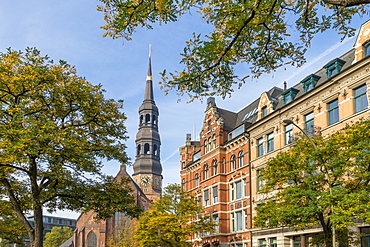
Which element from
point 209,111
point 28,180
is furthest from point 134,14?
point 209,111

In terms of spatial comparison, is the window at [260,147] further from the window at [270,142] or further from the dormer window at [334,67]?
the dormer window at [334,67]

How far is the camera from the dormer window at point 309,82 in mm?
29816

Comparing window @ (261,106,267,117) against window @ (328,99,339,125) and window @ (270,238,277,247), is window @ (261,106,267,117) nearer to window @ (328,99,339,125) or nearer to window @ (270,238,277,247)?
window @ (328,99,339,125)

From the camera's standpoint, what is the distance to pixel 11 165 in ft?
59.7

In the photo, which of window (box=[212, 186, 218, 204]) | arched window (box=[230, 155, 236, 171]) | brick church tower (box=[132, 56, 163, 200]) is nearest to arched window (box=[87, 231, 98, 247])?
brick church tower (box=[132, 56, 163, 200])

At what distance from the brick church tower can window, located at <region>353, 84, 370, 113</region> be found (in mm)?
88547

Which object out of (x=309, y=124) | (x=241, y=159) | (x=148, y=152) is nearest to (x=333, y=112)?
(x=309, y=124)

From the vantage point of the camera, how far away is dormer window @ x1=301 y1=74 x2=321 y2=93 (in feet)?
97.8

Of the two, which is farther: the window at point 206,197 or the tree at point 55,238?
the tree at point 55,238

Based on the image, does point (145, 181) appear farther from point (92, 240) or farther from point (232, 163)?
point (232, 163)

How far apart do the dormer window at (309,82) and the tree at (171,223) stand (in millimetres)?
13978

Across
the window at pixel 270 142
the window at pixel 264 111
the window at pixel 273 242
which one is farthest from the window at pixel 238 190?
the window at pixel 264 111

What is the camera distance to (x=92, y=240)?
87438mm

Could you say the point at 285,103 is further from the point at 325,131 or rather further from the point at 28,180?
the point at 28,180
